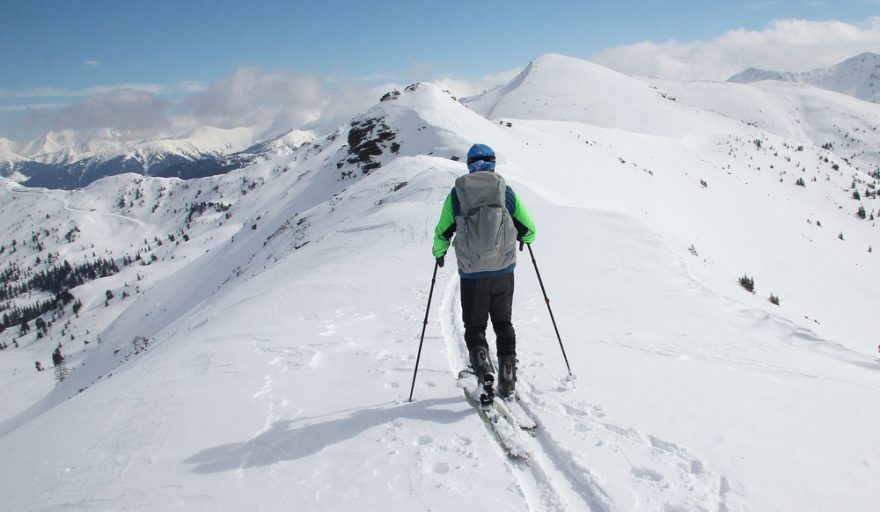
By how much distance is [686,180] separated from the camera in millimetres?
37031

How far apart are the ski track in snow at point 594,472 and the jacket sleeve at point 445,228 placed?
2287mm

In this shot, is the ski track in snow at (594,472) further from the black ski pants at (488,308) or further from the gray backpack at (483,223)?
the gray backpack at (483,223)

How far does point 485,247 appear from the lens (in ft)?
18.0

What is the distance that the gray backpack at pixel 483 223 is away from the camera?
546 cm

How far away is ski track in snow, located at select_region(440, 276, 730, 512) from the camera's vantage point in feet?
13.2

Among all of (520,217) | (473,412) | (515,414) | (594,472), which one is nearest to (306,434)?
(473,412)

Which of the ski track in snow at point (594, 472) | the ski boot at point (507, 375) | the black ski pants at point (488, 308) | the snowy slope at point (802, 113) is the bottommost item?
the ski track in snow at point (594, 472)

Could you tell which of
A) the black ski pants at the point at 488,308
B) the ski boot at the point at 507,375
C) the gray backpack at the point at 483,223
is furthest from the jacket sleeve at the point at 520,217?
the ski boot at the point at 507,375

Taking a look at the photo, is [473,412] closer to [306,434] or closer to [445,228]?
[306,434]

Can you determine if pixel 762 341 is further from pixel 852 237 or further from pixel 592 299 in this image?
pixel 852 237

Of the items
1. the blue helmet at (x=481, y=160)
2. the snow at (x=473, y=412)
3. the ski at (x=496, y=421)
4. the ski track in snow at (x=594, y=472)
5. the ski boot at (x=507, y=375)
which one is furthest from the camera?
the ski boot at (x=507, y=375)

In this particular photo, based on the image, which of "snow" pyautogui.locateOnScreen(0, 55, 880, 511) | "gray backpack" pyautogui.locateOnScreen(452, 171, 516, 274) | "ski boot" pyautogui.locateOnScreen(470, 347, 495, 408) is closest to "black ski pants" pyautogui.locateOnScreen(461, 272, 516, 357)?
"ski boot" pyautogui.locateOnScreen(470, 347, 495, 408)

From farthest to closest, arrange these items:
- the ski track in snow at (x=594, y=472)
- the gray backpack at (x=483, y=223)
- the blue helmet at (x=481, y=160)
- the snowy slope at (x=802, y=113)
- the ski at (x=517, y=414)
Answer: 1. the snowy slope at (x=802, y=113)
2. the blue helmet at (x=481, y=160)
3. the gray backpack at (x=483, y=223)
4. the ski at (x=517, y=414)
5. the ski track in snow at (x=594, y=472)

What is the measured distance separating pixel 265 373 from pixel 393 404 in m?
2.39
